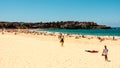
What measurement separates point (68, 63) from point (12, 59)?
11.8 ft

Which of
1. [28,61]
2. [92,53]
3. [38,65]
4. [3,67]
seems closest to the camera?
[3,67]

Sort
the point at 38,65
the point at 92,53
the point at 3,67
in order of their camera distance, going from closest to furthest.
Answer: the point at 3,67, the point at 38,65, the point at 92,53

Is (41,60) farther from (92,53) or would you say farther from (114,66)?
(92,53)

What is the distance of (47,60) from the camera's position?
1845 centimetres

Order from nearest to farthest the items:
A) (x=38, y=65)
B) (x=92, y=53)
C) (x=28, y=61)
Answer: (x=38, y=65), (x=28, y=61), (x=92, y=53)

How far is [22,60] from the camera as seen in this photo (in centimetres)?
1789

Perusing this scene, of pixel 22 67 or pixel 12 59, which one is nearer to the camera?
pixel 22 67

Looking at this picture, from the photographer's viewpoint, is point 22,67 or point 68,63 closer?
point 22,67

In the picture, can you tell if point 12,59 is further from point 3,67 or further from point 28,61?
point 3,67

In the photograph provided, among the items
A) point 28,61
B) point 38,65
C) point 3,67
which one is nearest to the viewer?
point 3,67

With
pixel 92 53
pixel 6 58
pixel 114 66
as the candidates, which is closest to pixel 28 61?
pixel 6 58

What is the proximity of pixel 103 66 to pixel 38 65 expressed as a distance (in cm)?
406

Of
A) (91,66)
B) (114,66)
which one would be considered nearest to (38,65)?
(91,66)

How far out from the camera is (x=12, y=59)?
18094 mm
